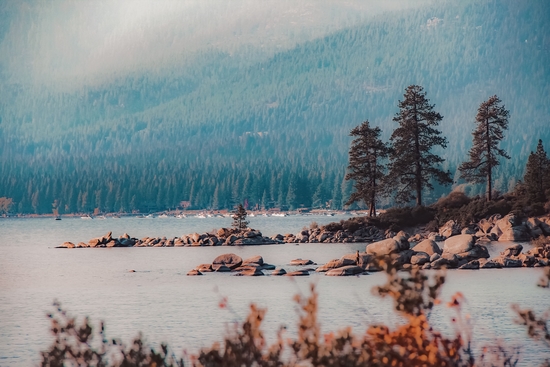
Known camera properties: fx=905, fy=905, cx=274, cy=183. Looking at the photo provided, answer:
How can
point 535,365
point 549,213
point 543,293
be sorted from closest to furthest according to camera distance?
point 535,365, point 543,293, point 549,213

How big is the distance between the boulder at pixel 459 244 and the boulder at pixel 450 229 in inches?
769

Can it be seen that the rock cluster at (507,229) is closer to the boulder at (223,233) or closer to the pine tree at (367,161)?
the pine tree at (367,161)

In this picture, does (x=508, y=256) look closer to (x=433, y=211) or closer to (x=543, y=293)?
(x=543, y=293)

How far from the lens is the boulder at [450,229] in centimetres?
6669

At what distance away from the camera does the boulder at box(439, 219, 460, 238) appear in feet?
219

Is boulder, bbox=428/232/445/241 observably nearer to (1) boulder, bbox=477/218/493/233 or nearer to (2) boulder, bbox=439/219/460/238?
(2) boulder, bbox=439/219/460/238

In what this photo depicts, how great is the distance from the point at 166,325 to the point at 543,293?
14.0 m

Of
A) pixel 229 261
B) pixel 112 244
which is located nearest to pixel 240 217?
pixel 112 244

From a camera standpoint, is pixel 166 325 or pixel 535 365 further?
pixel 166 325

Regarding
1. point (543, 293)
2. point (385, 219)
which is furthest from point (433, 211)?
point (543, 293)

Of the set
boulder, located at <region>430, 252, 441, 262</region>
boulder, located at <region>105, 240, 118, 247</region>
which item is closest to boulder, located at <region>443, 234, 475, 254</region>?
boulder, located at <region>430, 252, 441, 262</region>

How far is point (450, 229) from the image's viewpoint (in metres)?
67.2

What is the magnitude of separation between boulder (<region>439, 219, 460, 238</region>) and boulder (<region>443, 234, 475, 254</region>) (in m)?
19.5

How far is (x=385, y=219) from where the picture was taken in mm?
73062
